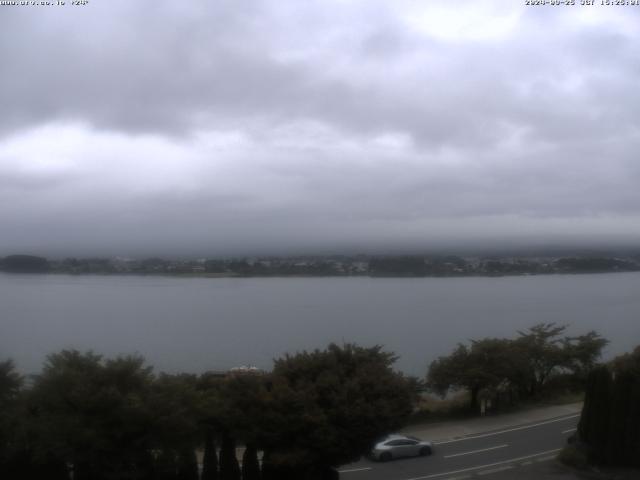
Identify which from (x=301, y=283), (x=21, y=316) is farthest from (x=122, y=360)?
(x=301, y=283)

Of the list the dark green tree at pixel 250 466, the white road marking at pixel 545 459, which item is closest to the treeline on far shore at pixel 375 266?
A: the white road marking at pixel 545 459

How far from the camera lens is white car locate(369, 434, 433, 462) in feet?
51.2

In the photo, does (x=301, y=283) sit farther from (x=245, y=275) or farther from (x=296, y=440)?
(x=296, y=440)

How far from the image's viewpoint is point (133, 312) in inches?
1746

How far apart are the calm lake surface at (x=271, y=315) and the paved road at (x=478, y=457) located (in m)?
8.34

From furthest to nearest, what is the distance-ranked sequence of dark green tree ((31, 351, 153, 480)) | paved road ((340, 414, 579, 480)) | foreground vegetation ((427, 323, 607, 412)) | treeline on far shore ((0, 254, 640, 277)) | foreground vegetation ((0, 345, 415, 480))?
1. treeline on far shore ((0, 254, 640, 277))
2. foreground vegetation ((427, 323, 607, 412))
3. paved road ((340, 414, 579, 480))
4. foreground vegetation ((0, 345, 415, 480))
5. dark green tree ((31, 351, 153, 480))

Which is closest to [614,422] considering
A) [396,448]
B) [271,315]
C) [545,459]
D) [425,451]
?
[545,459]

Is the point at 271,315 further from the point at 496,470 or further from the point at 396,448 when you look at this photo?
the point at 496,470

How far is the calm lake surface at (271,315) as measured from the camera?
107ft

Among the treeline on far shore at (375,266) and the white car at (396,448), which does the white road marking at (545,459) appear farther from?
the treeline on far shore at (375,266)

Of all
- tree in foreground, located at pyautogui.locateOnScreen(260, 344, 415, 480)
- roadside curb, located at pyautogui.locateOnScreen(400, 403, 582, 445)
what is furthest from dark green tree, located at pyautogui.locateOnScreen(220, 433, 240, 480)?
roadside curb, located at pyautogui.locateOnScreen(400, 403, 582, 445)

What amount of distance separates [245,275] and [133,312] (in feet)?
60.4

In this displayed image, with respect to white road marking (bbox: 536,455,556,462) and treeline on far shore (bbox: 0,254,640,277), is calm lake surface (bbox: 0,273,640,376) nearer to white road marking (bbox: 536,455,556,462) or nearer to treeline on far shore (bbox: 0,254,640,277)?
treeline on far shore (bbox: 0,254,640,277)

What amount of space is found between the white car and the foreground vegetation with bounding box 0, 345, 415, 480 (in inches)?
127
